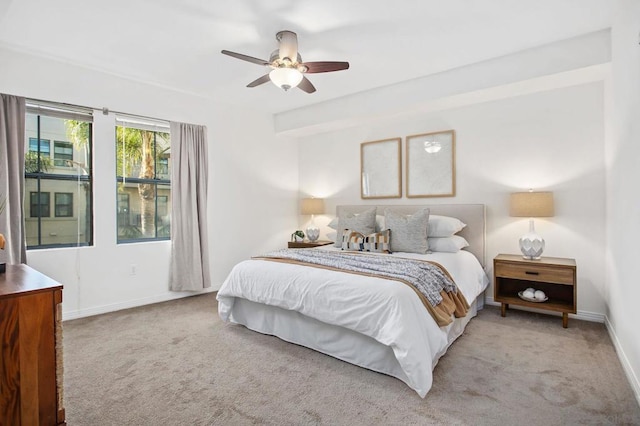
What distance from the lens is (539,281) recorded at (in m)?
3.38

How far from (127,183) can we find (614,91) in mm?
4964

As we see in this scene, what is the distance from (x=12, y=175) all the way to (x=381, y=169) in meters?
4.12

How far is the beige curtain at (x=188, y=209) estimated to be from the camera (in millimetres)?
4211

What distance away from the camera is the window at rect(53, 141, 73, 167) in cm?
356

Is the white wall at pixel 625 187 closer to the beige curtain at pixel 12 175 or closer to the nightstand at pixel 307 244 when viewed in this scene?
the nightstand at pixel 307 244

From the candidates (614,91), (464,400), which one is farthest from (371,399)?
(614,91)

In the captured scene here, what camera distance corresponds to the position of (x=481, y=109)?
13.2 ft

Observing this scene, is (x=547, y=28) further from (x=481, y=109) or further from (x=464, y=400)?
(x=464, y=400)

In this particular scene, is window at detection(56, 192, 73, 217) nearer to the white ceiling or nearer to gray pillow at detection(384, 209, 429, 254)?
the white ceiling

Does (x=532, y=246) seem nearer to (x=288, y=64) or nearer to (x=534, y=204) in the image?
(x=534, y=204)

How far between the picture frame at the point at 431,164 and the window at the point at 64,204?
401cm

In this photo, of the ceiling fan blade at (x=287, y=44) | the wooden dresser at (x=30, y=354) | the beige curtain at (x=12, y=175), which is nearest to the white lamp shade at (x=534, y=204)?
the ceiling fan blade at (x=287, y=44)

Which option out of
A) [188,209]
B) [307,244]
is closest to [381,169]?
[307,244]

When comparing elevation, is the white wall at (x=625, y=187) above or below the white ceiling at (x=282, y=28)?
below
